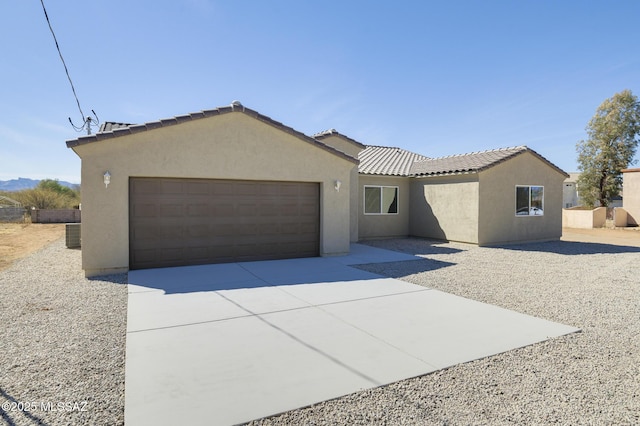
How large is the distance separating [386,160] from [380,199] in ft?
11.6

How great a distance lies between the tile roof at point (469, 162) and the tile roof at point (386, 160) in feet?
2.78

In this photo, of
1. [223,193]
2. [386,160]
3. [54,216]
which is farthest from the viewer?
[54,216]

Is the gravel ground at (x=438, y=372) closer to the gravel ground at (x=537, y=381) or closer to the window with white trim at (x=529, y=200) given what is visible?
the gravel ground at (x=537, y=381)

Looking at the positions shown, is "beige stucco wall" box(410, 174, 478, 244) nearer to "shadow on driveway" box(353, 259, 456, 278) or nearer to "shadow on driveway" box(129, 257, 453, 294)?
"shadow on driveway" box(353, 259, 456, 278)

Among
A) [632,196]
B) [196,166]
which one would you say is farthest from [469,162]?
[632,196]

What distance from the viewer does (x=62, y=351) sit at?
4.58 meters

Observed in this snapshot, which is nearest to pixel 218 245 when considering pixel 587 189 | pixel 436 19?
pixel 436 19

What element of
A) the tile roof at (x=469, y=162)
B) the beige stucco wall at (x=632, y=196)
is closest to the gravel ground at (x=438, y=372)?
the tile roof at (x=469, y=162)

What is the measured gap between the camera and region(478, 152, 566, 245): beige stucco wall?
15.8m

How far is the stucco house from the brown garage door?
0.03m

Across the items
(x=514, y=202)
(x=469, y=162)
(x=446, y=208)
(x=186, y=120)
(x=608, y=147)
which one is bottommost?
(x=446, y=208)

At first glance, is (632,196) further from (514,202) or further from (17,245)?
(17,245)

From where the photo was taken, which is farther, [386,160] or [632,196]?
[632,196]

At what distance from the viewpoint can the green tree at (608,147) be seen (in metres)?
34.7
